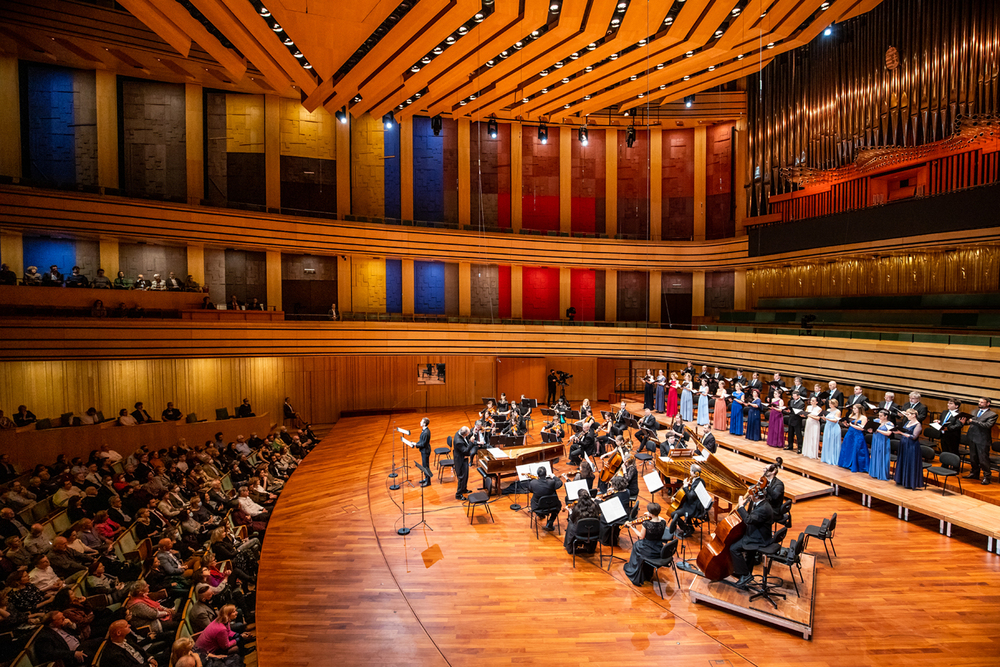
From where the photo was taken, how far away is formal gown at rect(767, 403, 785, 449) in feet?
35.9

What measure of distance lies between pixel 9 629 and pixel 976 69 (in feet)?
59.4

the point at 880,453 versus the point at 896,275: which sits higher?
the point at 896,275

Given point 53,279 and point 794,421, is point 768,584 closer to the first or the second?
point 794,421

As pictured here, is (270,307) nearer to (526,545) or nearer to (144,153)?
(144,153)

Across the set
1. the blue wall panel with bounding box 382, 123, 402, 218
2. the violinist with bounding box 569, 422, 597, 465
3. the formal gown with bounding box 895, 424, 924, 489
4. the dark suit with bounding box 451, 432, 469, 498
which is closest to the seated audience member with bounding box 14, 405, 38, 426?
the dark suit with bounding box 451, 432, 469, 498

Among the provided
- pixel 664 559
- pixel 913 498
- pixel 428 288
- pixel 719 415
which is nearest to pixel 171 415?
pixel 428 288

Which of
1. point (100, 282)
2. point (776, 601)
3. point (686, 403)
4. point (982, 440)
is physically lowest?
point (776, 601)

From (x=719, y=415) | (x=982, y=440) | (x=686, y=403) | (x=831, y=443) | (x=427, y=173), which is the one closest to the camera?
(x=982, y=440)

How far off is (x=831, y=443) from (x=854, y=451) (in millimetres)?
477

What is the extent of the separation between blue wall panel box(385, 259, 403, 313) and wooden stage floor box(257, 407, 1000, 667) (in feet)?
35.0

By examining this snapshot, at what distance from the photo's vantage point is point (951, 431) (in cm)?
889

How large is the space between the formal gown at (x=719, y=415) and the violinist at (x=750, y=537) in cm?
737

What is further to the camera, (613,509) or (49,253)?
(49,253)

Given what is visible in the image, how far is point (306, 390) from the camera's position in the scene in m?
16.3
